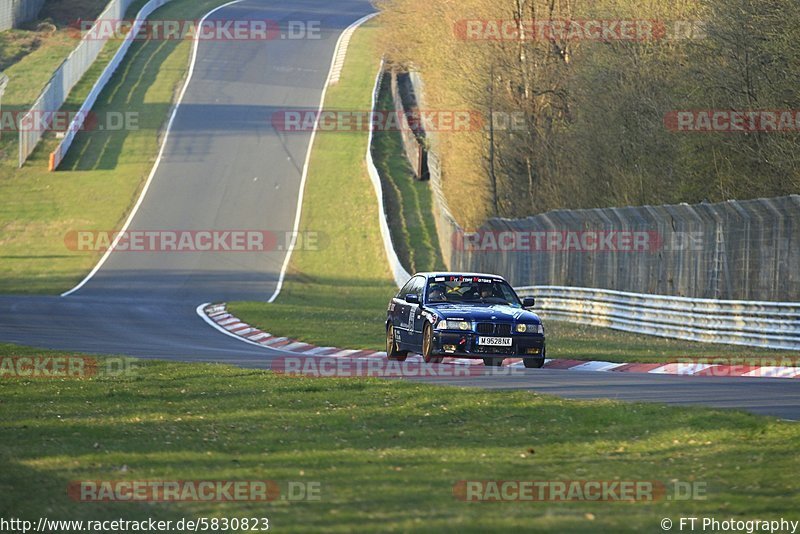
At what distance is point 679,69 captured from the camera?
31031 mm

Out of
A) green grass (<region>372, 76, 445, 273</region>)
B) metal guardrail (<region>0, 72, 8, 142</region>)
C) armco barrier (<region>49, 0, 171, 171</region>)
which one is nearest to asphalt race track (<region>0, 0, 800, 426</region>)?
green grass (<region>372, 76, 445, 273</region>)

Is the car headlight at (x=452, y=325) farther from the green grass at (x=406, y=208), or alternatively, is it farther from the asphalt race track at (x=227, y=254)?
the green grass at (x=406, y=208)

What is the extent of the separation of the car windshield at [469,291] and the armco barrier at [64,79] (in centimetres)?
4023

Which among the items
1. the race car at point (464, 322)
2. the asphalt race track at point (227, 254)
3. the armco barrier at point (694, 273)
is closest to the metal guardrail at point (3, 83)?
the asphalt race track at point (227, 254)

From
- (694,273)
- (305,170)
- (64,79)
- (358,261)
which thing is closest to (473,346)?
(694,273)

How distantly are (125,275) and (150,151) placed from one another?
17.5 m

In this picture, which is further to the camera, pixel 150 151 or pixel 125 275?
pixel 150 151

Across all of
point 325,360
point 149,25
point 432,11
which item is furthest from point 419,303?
point 149,25

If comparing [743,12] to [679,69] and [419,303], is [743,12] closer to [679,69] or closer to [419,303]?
[679,69]

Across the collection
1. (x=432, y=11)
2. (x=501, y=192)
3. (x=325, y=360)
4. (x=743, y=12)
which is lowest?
(x=325, y=360)

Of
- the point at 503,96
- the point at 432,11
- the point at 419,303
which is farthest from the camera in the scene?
the point at 432,11

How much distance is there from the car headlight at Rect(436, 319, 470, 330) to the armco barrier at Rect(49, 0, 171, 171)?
1605 inches

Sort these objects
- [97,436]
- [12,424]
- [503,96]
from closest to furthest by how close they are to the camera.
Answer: [97,436], [12,424], [503,96]

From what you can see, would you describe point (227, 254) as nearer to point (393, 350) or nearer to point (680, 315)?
point (680, 315)
